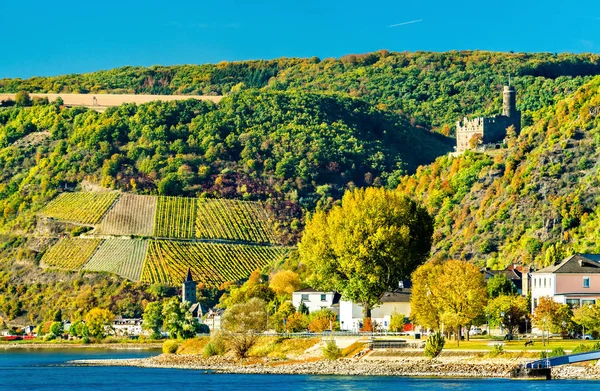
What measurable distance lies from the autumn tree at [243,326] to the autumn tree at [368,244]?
18.3ft

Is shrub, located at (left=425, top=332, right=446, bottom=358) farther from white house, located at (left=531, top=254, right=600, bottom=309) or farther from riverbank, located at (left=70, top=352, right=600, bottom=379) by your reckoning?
white house, located at (left=531, top=254, right=600, bottom=309)

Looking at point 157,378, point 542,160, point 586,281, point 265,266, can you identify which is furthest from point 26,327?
point 586,281

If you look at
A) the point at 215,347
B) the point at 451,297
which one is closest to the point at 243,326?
the point at 215,347

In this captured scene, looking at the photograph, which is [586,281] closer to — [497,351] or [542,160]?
[497,351]

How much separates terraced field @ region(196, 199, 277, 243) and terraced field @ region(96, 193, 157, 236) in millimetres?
6509

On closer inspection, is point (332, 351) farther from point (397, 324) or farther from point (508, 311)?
point (397, 324)

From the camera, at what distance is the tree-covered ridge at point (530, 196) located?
12481 centimetres

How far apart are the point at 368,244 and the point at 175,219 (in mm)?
89910

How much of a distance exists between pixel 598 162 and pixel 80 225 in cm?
8249

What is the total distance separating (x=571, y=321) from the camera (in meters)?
90.1

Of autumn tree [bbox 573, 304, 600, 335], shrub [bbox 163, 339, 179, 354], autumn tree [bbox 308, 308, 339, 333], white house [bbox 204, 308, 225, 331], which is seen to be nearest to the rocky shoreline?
white house [bbox 204, 308, 225, 331]

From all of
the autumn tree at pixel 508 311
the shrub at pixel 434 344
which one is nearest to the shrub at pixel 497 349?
the shrub at pixel 434 344

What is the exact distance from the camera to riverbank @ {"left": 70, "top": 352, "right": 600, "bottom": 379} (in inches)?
3187

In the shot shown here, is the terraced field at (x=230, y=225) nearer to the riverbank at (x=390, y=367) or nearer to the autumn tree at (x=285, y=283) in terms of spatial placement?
the autumn tree at (x=285, y=283)
